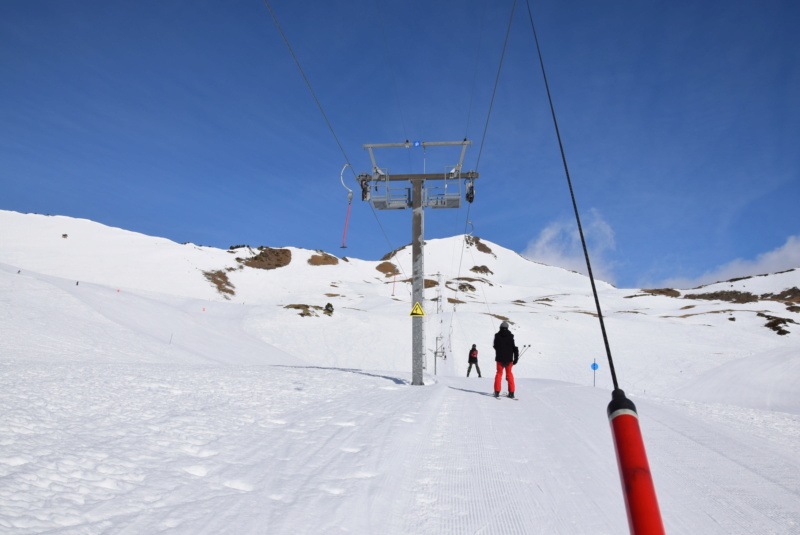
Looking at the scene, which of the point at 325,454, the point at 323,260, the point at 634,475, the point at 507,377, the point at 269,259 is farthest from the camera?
the point at 323,260

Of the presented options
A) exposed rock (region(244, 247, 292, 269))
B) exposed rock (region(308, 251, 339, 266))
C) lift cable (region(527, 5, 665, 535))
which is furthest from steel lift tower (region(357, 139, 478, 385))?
exposed rock (region(308, 251, 339, 266))

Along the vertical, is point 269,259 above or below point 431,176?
above

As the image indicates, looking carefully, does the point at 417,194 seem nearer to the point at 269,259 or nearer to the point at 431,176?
the point at 431,176

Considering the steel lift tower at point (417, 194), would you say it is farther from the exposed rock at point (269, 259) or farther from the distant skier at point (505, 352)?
the exposed rock at point (269, 259)

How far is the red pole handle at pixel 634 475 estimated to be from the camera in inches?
54.4

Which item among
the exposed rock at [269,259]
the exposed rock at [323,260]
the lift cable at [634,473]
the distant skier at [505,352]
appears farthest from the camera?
the exposed rock at [323,260]

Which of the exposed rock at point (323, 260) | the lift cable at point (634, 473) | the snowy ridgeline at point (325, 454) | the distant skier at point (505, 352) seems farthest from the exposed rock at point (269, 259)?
the lift cable at point (634, 473)

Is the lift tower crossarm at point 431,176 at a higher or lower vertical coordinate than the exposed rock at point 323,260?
lower

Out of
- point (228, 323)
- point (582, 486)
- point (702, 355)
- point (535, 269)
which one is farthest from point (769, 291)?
point (582, 486)

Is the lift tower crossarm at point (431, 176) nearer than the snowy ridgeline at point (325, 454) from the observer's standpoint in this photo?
No

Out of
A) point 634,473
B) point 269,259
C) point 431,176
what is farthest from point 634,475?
point 269,259

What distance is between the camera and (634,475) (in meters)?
1.43

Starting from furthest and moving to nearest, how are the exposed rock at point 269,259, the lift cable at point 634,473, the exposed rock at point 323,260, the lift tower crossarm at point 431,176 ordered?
the exposed rock at point 323,260 → the exposed rock at point 269,259 → the lift tower crossarm at point 431,176 → the lift cable at point 634,473

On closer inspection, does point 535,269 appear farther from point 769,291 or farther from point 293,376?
point 293,376
